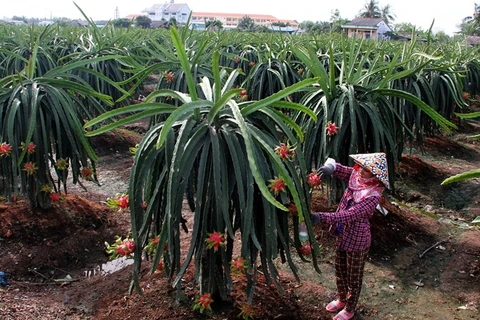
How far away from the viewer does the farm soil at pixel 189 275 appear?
3256 mm

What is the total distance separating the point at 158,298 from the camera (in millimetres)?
3227

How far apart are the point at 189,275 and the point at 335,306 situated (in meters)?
1.06

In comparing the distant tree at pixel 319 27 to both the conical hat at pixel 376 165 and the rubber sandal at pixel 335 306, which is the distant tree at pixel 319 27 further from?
the rubber sandal at pixel 335 306

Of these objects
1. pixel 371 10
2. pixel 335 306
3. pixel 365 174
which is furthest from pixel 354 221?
pixel 371 10

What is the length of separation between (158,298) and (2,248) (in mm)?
1729

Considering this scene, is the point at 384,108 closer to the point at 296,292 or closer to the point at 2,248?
the point at 296,292

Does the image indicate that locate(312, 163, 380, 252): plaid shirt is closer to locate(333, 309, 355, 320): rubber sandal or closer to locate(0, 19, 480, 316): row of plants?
locate(0, 19, 480, 316): row of plants

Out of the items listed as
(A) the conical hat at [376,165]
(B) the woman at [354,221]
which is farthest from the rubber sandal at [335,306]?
(A) the conical hat at [376,165]

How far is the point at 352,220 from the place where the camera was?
3.03 meters

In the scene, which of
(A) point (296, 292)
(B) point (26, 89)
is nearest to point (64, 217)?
(B) point (26, 89)

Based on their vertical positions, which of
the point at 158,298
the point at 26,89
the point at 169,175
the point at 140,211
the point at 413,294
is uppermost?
the point at 26,89

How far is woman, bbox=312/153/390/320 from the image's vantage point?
3053 mm

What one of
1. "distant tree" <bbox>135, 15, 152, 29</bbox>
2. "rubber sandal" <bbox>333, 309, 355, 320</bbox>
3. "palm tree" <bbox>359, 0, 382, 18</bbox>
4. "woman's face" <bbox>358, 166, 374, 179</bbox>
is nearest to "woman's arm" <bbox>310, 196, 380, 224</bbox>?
"woman's face" <bbox>358, 166, 374, 179</bbox>

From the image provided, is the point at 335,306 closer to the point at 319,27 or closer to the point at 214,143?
the point at 214,143
